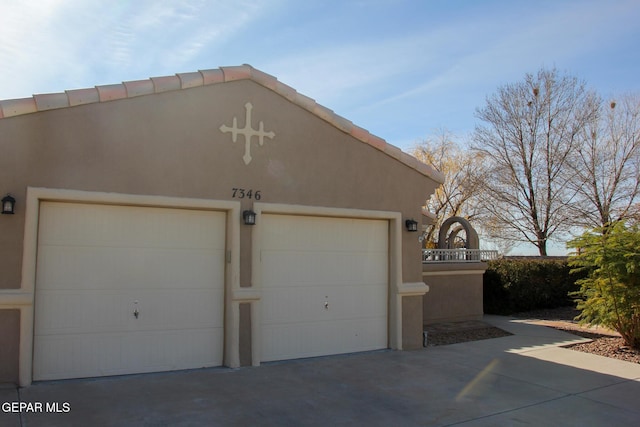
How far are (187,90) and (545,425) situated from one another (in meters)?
6.76

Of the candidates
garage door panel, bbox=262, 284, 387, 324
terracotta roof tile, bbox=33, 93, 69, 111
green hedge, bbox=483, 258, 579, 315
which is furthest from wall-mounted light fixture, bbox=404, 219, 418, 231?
green hedge, bbox=483, 258, 579, 315

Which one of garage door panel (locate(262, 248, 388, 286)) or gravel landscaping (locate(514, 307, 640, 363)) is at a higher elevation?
garage door panel (locate(262, 248, 388, 286))

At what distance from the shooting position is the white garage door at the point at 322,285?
882 centimetres

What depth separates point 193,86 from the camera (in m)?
8.10

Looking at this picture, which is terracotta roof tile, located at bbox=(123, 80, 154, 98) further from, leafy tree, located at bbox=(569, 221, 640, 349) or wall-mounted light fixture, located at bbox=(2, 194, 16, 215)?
leafy tree, located at bbox=(569, 221, 640, 349)

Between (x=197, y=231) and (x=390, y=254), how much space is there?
3868 mm

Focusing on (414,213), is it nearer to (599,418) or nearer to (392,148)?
(392,148)

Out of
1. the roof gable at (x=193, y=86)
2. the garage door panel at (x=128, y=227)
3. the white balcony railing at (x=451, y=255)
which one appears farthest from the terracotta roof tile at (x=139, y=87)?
the white balcony railing at (x=451, y=255)

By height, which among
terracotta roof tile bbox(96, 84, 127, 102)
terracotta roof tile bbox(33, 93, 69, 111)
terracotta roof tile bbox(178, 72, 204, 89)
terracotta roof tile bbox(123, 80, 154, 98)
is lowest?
terracotta roof tile bbox(33, 93, 69, 111)

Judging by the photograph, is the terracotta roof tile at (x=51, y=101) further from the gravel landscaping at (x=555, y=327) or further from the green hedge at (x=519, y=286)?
the green hedge at (x=519, y=286)

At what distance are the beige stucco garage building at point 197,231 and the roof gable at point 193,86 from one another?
0.02 metres

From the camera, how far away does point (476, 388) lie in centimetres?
747

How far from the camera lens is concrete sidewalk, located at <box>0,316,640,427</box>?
5938mm

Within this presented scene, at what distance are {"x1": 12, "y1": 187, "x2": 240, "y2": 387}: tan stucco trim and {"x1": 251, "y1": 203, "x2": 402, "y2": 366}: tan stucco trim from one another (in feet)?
0.99
